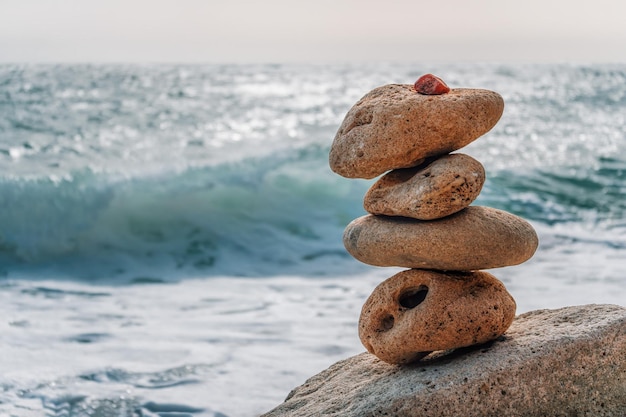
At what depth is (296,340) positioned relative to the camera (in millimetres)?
6070

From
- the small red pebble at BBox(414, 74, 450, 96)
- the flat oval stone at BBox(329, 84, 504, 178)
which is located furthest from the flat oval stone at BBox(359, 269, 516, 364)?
the small red pebble at BBox(414, 74, 450, 96)

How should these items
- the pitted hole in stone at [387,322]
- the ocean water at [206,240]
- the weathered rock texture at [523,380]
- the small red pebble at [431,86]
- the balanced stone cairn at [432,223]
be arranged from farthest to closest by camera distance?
the ocean water at [206,240] → the pitted hole in stone at [387,322] → the small red pebble at [431,86] → the balanced stone cairn at [432,223] → the weathered rock texture at [523,380]

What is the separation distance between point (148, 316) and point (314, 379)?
3.08m

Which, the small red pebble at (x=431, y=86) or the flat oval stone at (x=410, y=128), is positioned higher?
the small red pebble at (x=431, y=86)

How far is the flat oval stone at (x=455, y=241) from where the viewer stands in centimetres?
330

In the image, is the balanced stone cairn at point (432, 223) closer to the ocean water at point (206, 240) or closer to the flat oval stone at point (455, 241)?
the flat oval stone at point (455, 241)

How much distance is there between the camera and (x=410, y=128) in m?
3.32

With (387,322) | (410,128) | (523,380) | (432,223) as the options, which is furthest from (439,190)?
(523,380)

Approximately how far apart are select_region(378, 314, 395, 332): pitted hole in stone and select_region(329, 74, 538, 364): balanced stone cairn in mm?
40

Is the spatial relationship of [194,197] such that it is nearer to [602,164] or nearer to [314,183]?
[314,183]

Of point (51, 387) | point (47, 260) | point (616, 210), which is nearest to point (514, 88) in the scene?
point (616, 210)

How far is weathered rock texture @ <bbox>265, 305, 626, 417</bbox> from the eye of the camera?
319 centimetres

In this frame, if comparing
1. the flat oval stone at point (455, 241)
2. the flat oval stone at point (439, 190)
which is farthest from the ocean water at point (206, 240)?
the flat oval stone at point (439, 190)

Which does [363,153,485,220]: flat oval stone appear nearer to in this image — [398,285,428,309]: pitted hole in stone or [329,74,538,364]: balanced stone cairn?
[329,74,538,364]: balanced stone cairn
